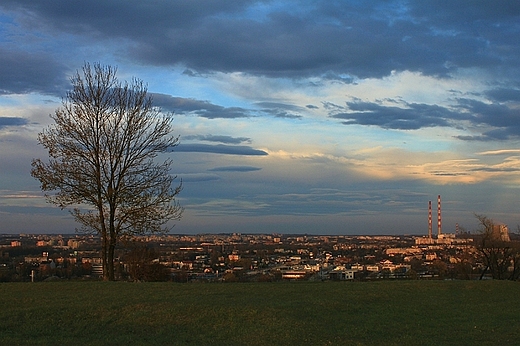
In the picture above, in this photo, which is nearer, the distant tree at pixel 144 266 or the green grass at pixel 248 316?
the green grass at pixel 248 316

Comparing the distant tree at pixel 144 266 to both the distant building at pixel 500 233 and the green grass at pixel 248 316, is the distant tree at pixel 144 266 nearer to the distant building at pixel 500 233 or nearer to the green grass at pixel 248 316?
the green grass at pixel 248 316

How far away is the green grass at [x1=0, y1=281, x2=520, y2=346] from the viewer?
43.0 feet

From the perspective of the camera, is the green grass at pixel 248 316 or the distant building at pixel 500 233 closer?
the green grass at pixel 248 316

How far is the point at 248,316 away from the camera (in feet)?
48.8

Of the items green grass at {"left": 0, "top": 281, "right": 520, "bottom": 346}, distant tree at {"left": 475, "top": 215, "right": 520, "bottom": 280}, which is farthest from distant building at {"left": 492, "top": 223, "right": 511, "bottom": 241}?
green grass at {"left": 0, "top": 281, "right": 520, "bottom": 346}

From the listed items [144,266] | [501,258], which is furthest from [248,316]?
[501,258]

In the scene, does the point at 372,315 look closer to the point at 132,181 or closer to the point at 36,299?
the point at 36,299

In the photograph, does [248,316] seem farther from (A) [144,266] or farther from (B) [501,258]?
(B) [501,258]

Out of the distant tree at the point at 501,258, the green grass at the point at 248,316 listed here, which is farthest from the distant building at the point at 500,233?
the green grass at the point at 248,316

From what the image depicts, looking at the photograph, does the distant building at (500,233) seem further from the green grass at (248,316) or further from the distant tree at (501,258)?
the green grass at (248,316)

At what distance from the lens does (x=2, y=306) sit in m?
15.6

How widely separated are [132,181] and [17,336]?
587 inches

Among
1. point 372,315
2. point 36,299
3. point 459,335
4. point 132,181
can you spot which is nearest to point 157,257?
point 132,181

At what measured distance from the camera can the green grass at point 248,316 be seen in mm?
13102
